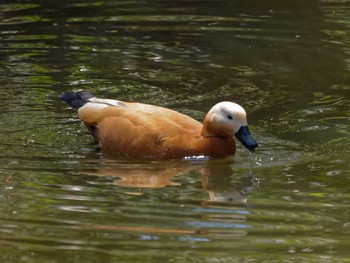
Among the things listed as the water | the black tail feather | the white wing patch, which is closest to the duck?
the water

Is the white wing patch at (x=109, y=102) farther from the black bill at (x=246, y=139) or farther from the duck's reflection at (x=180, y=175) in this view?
the black bill at (x=246, y=139)

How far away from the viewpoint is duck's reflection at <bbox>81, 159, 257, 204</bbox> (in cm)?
Result: 750

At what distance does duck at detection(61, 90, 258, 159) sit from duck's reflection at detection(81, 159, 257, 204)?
10cm

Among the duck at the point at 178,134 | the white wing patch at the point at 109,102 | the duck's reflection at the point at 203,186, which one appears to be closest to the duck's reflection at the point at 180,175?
the duck's reflection at the point at 203,186

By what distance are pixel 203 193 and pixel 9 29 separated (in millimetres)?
6031

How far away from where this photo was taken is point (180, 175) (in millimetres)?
7996

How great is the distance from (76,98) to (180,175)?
1660 mm

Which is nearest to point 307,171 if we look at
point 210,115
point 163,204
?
point 210,115

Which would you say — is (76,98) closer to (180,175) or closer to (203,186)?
(180,175)

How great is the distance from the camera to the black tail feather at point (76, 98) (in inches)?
362

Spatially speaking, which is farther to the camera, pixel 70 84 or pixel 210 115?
pixel 70 84

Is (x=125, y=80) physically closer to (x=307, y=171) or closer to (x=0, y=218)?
(x=307, y=171)

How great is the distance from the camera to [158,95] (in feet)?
33.3

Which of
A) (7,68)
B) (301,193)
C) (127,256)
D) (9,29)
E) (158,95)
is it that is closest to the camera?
(127,256)
